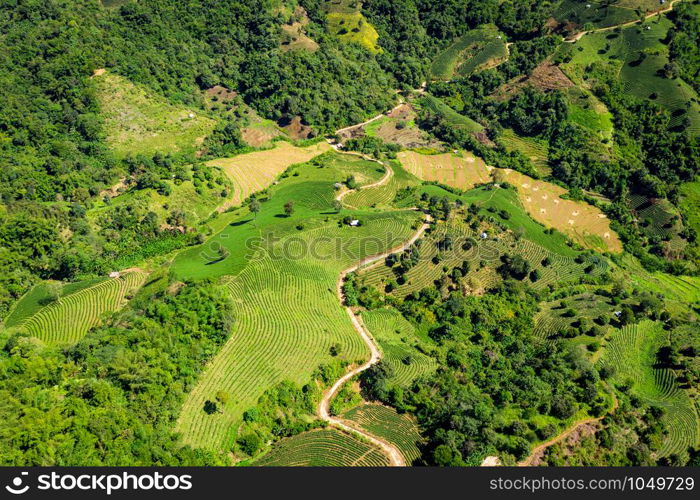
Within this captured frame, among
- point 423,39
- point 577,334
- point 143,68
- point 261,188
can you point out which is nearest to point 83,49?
point 143,68

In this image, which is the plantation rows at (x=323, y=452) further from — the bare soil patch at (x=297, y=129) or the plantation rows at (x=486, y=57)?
the plantation rows at (x=486, y=57)

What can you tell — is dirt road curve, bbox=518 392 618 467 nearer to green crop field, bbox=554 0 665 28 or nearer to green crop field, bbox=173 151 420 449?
green crop field, bbox=173 151 420 449

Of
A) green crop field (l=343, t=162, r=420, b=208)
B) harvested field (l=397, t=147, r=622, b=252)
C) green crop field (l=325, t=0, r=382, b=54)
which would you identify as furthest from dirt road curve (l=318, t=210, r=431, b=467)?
green crop field (l=325, t=0, r=382, b=54)

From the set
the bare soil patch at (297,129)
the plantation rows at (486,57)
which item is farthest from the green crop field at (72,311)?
the plantation rows at (486,57)

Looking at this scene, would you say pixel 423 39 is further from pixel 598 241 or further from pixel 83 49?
pixel 83 49

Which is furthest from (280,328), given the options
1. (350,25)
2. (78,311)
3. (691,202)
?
(350,25)
